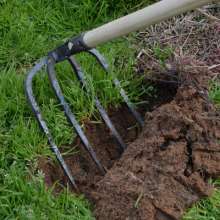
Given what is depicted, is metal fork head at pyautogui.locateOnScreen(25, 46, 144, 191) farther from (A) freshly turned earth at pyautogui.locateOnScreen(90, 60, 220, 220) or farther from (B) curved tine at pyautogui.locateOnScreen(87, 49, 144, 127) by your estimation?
(A) freshly turned earth at pyautogui.locateOnScreen(90, 60, 220, 220)

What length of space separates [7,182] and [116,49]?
3.64ft

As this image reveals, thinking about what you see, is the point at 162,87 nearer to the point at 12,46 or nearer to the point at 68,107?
the point at 68,107

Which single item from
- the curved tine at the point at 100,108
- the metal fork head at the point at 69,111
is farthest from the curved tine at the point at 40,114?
the curved tine at the point at 100,108

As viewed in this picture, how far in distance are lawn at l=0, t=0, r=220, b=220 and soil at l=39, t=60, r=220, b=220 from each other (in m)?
0.08

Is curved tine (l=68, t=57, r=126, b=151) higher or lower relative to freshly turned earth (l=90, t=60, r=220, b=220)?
higher

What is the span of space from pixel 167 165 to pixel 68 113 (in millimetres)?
544

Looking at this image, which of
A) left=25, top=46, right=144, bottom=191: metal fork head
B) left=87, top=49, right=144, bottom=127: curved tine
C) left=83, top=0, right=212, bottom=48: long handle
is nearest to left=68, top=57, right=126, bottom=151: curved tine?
left=25, top=46, right=144, bottom=191: metal fork head

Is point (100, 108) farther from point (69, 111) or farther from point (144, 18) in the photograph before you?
point (144, 18)

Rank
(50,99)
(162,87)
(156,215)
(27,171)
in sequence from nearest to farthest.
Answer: (156,215)
(27,171)
(50,99)
(162,87)

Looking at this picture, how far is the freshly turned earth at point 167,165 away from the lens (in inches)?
98.9

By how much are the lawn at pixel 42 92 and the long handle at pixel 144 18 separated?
0.44 m

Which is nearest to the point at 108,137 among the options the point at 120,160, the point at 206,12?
the point at 120,160

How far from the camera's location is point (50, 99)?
293 cm

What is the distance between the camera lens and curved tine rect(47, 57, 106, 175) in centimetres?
275
